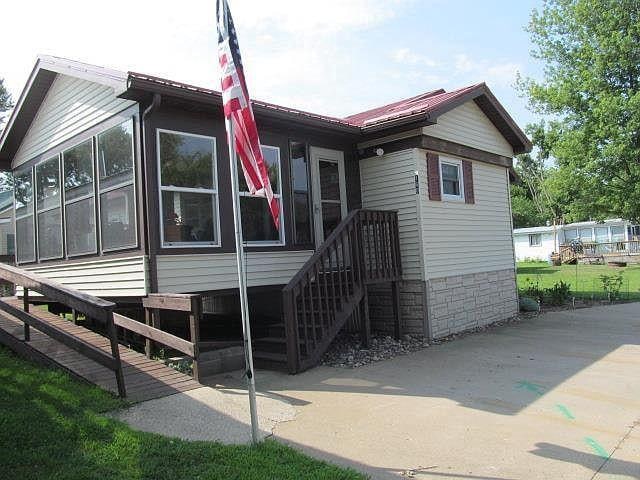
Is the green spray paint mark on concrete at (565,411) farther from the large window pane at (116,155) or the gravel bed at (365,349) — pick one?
the large window pane at (116,155)

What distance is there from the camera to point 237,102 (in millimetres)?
4480

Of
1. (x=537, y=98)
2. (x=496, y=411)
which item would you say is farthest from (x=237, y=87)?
(x=537, y=98)

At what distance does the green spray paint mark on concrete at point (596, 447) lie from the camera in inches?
166

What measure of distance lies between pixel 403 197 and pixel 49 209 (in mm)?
6530

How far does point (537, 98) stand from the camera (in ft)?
98.9

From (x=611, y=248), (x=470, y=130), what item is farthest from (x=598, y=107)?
(x=470, y=130)

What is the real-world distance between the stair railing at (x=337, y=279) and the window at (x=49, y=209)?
4.73 m

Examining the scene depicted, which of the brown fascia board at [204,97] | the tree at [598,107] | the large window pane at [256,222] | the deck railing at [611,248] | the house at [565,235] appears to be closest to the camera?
the brown fascia board at [204,97]

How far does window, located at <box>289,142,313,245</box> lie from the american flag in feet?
15.3

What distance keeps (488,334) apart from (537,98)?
2392cm

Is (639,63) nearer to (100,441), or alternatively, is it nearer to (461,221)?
(461,221)

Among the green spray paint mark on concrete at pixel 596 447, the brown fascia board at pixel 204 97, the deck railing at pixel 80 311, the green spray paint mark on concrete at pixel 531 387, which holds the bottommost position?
the green spray paint mark on concrete at pixel 596 447

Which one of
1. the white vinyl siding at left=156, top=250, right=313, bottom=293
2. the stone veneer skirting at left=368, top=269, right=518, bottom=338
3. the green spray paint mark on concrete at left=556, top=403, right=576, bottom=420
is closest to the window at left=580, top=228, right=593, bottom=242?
the stone veneer skirting at left=368, top=269, right=518, bottom=338

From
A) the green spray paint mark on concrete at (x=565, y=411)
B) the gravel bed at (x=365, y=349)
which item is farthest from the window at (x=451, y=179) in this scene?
the green spray paint mark on concrete at (x=565, y=411)
